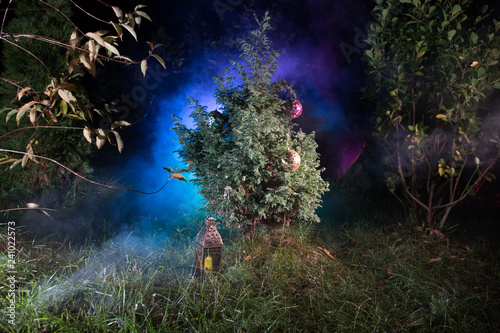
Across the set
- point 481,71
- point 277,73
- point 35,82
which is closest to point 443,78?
point 481,71

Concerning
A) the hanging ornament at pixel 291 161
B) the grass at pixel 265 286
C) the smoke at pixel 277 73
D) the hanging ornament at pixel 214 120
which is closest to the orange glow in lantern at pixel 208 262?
the grass at pixel 265 286

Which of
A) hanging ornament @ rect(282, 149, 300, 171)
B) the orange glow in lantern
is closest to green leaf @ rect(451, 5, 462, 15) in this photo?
hanging ornament @ rect(282, 149, 300, 171)

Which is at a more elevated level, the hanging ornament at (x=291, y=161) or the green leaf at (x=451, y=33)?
the green leaf at (x=451, y=33)

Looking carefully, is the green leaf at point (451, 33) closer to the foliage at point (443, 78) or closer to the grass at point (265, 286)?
the foliage at point (443, 78)

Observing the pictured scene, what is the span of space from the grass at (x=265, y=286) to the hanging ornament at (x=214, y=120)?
1262 mm

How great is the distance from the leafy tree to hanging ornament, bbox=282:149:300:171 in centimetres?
1

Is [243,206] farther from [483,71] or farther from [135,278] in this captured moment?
[483,71]

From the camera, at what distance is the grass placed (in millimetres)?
2143

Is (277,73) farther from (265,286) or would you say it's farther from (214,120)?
(265,286)

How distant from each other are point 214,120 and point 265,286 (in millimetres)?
1821

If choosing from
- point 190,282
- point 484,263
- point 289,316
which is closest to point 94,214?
point 190,282

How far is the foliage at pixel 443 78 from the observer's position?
3350mm

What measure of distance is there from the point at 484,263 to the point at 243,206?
2528 millimetres

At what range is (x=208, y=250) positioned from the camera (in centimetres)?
270
